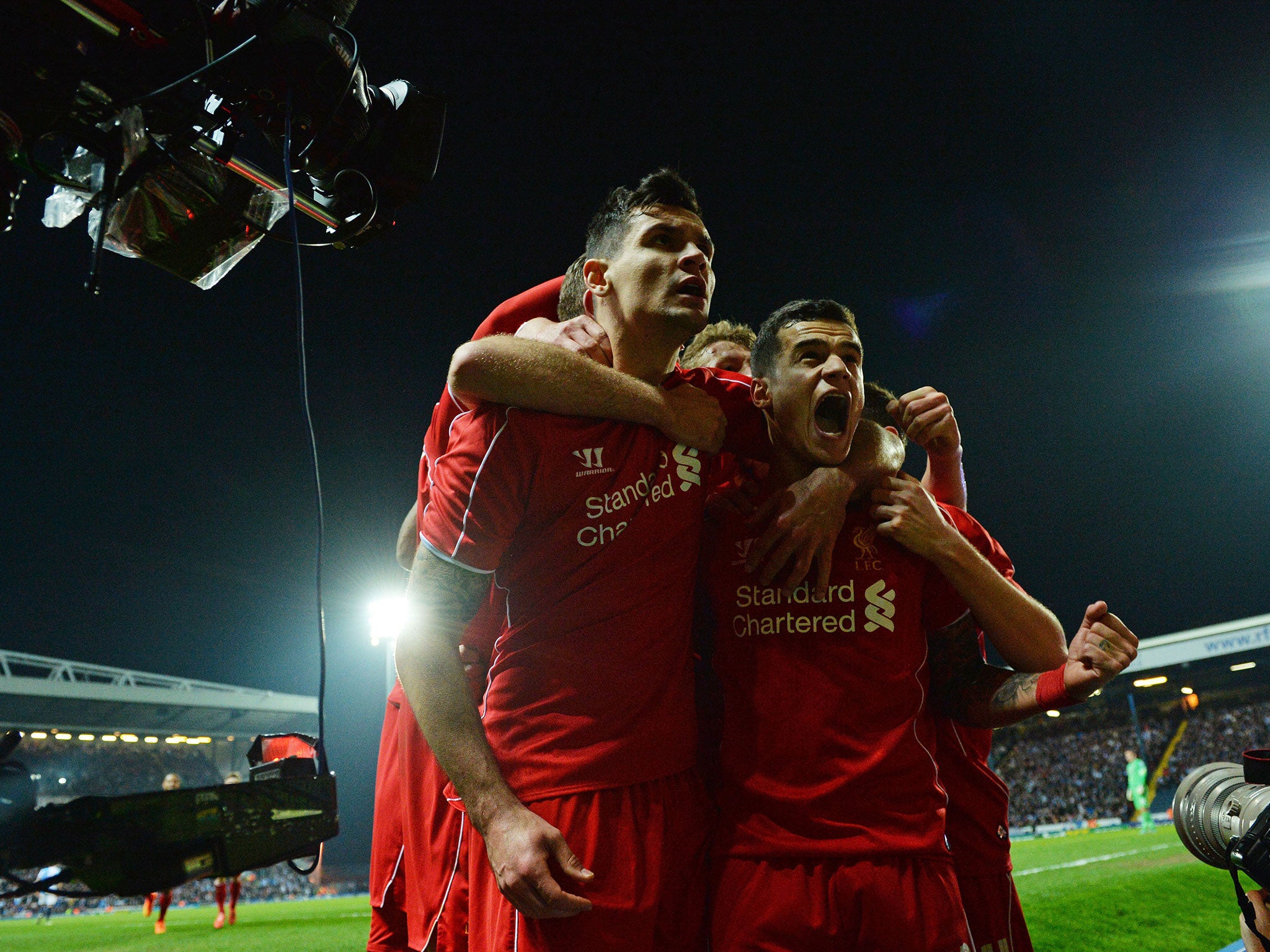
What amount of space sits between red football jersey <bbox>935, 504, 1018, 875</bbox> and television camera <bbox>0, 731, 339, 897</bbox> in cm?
203

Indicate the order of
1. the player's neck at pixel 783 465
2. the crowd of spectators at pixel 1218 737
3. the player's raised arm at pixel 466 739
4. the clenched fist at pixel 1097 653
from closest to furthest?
the player's raised arm at pixel 466 739 → the clenched fist at pixel 1097 653 → the player's neck at pixel 783 465 → the crowd of spectators at pixel 1218 737

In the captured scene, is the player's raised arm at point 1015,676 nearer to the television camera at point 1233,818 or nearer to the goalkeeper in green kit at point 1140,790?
the television camera at point 1233,818

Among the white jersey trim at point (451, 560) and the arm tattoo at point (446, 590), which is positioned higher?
the white jersey trim at point (451, 560)

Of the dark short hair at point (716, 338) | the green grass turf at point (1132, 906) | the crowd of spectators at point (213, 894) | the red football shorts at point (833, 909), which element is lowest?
the crowd of spectators at point (213, 894)

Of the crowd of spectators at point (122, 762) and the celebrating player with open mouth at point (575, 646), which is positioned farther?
the crowd of spectators at point (122, 762)

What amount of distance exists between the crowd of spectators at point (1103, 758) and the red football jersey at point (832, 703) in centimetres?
3123

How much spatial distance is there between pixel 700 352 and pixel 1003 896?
2.81m

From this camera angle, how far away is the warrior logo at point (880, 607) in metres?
2.24

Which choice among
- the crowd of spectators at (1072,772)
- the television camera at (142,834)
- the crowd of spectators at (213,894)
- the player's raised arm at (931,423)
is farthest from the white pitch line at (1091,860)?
the crowd of spectators at (213,894)

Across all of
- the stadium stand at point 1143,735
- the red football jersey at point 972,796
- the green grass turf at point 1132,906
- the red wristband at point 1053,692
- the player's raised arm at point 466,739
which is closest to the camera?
the player's raised arm at point 466,739

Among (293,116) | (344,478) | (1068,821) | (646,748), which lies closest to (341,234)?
(293,116)

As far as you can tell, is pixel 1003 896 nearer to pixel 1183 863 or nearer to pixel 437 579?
pixel 437 579

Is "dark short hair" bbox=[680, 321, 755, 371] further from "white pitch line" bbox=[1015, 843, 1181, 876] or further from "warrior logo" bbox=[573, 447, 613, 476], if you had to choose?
"white pitch line" bbox=[1015, 843, 1181, 876]

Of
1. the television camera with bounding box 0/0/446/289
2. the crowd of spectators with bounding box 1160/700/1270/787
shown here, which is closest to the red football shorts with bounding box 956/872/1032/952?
the television camera with bounding box 0/0/446/289
